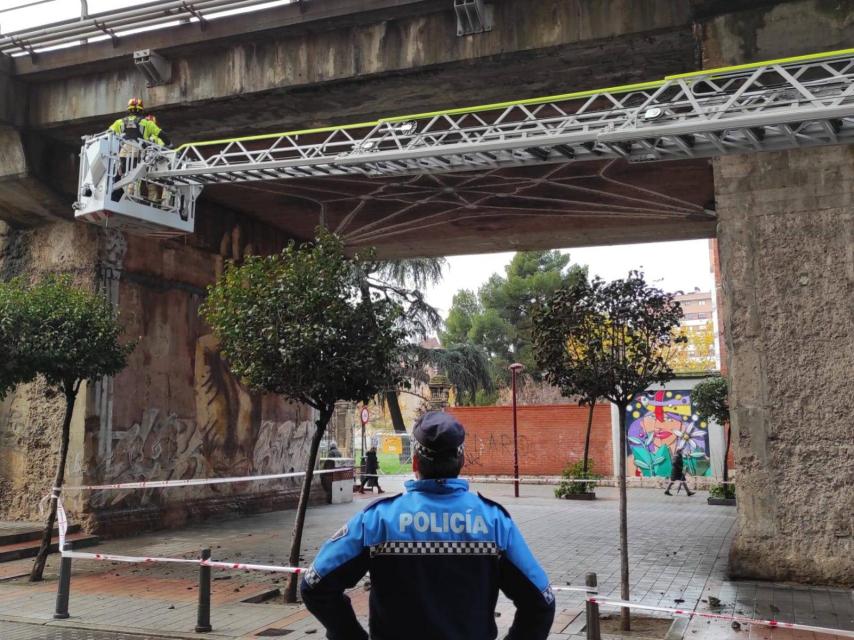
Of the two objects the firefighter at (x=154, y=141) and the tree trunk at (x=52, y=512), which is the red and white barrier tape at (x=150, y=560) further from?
the firefighter at (x=154, y=141)

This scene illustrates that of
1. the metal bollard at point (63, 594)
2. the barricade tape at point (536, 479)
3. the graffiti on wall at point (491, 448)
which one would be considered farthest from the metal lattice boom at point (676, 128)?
the graffiti on wall at point (491, 448)

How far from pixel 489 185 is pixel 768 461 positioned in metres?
7.39

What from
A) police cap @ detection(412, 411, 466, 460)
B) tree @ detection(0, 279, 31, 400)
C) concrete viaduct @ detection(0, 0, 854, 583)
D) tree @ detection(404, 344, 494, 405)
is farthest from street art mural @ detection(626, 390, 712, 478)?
police cap @ detection(412, 411, 466, 460)

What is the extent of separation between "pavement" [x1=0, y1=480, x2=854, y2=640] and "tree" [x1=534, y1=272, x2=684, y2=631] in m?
1.35

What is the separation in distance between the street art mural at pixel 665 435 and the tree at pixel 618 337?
1937 centimetres

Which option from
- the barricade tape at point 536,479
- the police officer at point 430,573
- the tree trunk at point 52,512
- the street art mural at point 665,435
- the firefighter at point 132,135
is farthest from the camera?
the street art mural at point 665,435

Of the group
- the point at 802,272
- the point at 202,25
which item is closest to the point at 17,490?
the point at 202,25

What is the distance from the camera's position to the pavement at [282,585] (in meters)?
7.10

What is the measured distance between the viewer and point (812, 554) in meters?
8.30

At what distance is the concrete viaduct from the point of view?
28.3 feet

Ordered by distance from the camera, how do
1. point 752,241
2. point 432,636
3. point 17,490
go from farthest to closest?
point 17,490 → point 752,241 → point 432,636

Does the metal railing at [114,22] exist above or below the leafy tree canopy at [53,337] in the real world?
above

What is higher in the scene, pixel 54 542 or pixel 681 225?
pixel 681 225

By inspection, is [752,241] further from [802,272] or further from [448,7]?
[448,7]
